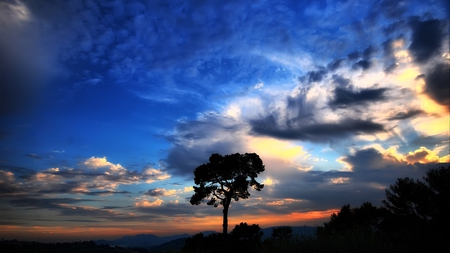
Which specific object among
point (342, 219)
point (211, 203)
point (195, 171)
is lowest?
point (342, 219)

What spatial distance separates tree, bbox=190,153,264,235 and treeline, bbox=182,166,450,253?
228 inches

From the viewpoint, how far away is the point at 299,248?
1123 cm

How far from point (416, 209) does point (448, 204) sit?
467cm

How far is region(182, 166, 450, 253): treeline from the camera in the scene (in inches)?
400

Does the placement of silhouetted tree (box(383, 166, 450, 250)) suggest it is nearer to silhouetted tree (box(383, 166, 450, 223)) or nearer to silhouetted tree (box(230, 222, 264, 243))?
silhouetted tree (box(383, 166, 450, 223))

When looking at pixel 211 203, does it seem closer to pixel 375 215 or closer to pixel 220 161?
pixel 220 161

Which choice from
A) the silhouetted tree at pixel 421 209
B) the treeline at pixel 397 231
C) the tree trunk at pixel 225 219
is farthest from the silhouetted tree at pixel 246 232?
the silhouetted tree at pixel 421 209

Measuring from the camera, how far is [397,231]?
12031 mm

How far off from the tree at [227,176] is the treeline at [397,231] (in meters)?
5.79

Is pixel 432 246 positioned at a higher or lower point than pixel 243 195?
lower

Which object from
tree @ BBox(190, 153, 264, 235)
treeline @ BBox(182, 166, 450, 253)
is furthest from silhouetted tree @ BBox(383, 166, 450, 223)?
tree @ BBox(190, 153, 264, 235)

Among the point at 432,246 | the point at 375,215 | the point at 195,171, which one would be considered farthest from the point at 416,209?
the point at 195,171

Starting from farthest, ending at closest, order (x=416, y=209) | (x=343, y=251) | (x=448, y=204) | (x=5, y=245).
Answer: (x=416, y=209) → (x=448, y=204) → (x=5, y=245) → (x=343, y=251)

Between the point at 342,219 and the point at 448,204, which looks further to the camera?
the point at 342,219
